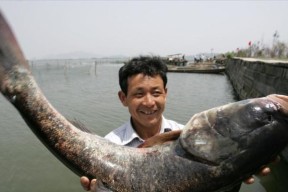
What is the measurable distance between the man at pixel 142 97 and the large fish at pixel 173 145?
0.56m

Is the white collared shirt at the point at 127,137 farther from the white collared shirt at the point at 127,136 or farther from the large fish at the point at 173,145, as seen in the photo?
the large fish at the point at 173,145

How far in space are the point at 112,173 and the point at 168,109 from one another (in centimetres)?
1291

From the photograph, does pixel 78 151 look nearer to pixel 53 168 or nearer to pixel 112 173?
pixel 112 173

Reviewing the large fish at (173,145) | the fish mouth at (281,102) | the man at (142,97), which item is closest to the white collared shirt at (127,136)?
the man at (142,97)

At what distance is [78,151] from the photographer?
248cm

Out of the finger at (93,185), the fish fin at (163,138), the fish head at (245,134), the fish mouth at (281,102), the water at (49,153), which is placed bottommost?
the water at (49,153)

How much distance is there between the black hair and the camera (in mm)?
3094

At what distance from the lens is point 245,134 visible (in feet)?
6.77

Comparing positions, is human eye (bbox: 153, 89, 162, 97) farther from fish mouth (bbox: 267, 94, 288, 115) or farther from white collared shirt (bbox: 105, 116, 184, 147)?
fish mouth (bbox: 267, 94, 288, 115)

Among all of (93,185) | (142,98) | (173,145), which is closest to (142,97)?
(142,98)

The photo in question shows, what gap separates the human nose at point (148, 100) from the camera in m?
2.94

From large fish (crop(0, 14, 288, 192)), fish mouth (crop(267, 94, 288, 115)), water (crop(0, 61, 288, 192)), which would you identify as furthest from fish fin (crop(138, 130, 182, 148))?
water (crop(0, 61, 288, 192))

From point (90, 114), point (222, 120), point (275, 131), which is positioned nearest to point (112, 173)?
point (222, 120)

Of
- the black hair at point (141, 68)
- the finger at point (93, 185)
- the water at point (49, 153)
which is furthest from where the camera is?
the water at point (49, 153)
